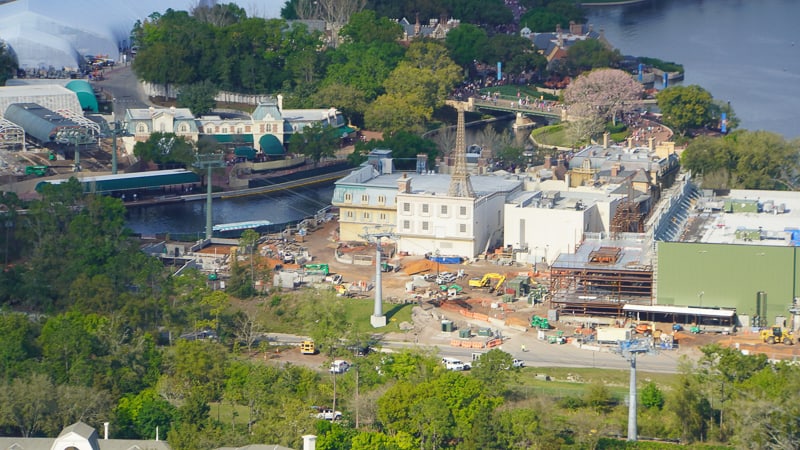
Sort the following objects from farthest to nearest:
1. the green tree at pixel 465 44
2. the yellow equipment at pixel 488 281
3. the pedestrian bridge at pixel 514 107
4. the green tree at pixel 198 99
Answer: the green tree at pixel 465 44 < the pedestrian bridge at pixel 514 107 < the green tree at pixel 198 99 < the yellow equipment at pixel 488 281

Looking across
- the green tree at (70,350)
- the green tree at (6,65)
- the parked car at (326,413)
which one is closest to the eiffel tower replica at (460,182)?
the green tree at (70,350)

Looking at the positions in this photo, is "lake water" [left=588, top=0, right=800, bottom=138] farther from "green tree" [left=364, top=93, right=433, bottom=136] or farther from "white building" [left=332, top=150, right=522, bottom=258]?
"white building" [left=332, top=150, right=522, bottom=258]

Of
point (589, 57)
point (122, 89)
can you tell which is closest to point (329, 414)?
point (122, 89)

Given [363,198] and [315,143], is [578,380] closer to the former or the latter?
[363,198]

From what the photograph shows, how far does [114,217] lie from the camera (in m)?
59.8

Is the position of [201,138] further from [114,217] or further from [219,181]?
[114,217]

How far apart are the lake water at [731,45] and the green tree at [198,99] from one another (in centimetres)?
2292

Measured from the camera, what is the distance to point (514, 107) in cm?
9056

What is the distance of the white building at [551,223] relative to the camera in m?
60.9

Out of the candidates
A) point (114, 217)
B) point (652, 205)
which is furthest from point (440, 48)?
point (114, 217)

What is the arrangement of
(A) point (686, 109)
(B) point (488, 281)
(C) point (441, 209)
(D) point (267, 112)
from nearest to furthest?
(B) point (488, 281) < (C) point (441, 209) < (D) point (267, 112) < (A) point (686, 109)

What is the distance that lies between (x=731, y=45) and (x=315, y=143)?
42.3m

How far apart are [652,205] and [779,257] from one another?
1213cm

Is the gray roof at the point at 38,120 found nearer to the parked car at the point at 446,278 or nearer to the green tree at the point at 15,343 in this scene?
the parked car at the point at 446,278
